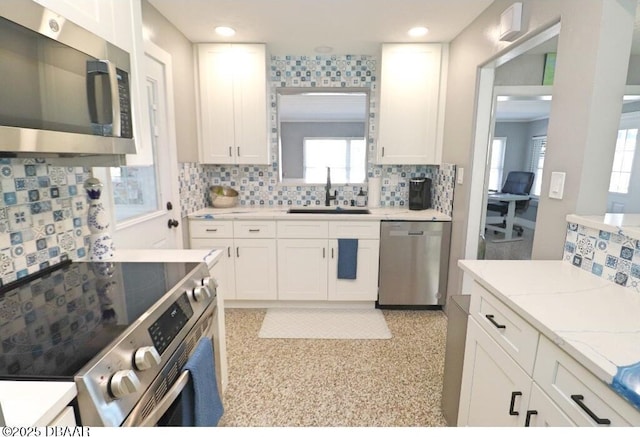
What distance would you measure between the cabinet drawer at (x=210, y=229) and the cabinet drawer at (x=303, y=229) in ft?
1.44

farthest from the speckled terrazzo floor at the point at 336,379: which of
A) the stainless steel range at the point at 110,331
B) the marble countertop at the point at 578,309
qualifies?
the marble countertop at the point at 578,309

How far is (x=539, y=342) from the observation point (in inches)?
36.7

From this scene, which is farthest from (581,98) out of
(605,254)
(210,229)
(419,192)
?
(210,229)

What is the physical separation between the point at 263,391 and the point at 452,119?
2453 mm

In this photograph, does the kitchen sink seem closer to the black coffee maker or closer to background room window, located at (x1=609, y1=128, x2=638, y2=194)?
the black coffee maker

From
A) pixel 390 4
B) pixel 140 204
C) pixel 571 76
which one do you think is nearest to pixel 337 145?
pixel 390 4

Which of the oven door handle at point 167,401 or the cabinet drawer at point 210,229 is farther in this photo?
the cabinet drawer at point 210,229

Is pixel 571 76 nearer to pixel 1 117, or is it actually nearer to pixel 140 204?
pixel 1 117

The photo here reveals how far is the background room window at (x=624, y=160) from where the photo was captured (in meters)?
4.02

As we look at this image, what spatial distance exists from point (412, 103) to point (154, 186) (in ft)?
7.20

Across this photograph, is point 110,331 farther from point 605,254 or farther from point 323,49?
point 323,49

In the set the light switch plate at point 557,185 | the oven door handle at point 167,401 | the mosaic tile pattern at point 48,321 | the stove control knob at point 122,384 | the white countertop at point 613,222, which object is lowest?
the oven door handle at point 167,401

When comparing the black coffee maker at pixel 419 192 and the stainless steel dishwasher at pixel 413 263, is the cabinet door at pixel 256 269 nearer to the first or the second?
the stainless steel dishwasher at pixel 413 263

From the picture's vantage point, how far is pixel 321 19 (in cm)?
231
